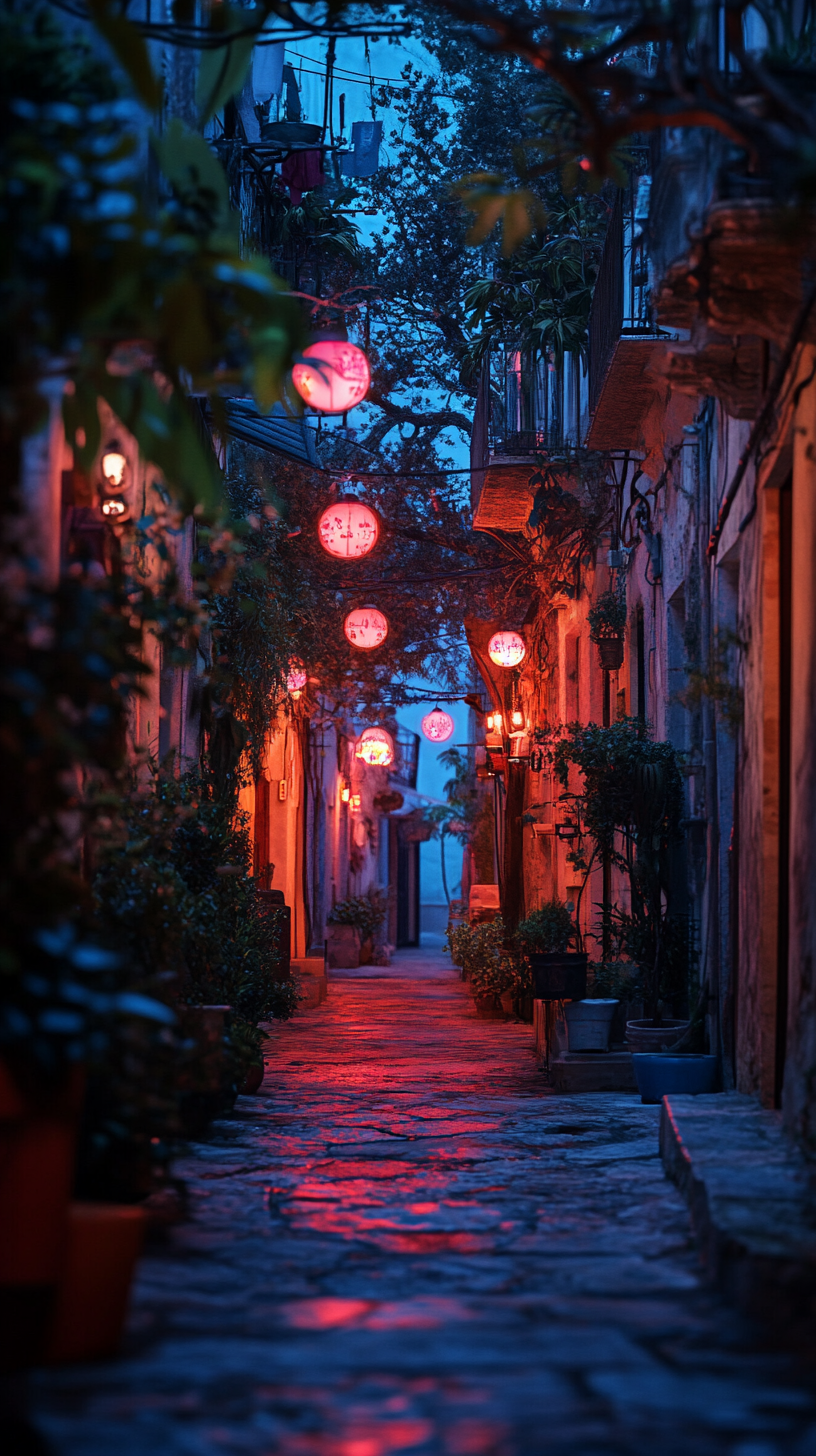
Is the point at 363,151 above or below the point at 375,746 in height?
above

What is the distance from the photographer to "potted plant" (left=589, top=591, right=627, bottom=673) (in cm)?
1216

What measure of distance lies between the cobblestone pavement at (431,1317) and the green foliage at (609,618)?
5562 millimetres

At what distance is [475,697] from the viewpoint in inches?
800

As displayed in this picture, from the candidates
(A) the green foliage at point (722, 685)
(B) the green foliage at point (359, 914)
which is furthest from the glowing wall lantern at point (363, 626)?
(B) the green foliage at point (359, 914)

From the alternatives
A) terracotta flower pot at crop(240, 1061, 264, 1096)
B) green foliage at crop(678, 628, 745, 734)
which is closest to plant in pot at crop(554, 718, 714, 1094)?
green foliage at crop(678, 628, 745, 734)

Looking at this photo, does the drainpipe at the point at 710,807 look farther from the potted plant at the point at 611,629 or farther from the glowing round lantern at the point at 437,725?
the glowing round lantern at the point at 437,725

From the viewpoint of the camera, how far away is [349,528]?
498 inches

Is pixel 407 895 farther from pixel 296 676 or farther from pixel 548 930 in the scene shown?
pixel 548 930

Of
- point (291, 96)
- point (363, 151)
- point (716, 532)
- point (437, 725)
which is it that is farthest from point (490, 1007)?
point (437, 725)

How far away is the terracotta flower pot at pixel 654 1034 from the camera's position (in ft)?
27.2

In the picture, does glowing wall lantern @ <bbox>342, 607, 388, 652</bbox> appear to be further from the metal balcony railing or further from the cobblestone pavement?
the metal balcony railing

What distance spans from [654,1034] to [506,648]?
9.17 metres

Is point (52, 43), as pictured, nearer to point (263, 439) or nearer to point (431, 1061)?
point (263, 439)

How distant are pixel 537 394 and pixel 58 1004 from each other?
426 inches
